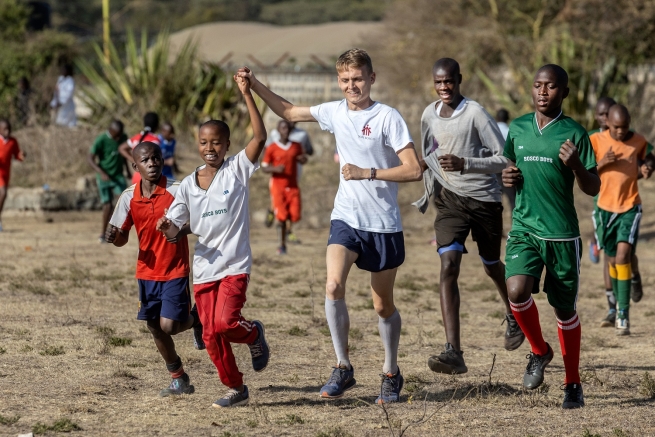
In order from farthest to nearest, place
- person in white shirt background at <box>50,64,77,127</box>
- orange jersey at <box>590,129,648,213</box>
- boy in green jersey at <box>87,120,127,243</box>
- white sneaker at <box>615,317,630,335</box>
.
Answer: person in white shirt background at <box>50,64,77,127</box> < boy in green jersey at <box>87,120,127,243</box> < orange jersey at <box>590,129,648,213</box> < white sneaker at <box>615,317,630,335</box>

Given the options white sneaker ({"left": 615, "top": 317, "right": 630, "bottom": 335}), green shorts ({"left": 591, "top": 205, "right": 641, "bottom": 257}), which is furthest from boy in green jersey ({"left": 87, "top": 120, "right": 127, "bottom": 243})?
white sneaker ({"left": 615, "top": 317, "right": 630, "bottom": 335})

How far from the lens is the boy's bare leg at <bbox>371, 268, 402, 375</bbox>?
249 inches

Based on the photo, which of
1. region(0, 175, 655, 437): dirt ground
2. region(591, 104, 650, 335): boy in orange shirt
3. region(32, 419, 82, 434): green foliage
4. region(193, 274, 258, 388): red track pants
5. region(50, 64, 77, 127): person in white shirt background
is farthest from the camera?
region(50, 64, 77, 127): person in white shirt background

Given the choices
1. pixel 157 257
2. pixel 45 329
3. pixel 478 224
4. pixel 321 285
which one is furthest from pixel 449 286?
pixel 321 285

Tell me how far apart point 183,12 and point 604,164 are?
87754 mm

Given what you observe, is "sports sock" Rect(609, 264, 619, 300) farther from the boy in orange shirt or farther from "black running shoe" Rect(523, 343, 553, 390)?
"black running shoe" Rect(523, 343, 553, 390)

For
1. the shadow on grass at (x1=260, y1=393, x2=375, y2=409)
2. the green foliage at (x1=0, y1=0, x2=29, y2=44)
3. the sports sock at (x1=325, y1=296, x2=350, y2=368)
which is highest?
the green foliage at (x1=0, y1=0, x2=29, y2=44)

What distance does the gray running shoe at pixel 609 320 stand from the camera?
972 cm

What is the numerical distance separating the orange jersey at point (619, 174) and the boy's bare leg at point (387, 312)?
3705 mm

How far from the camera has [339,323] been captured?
6352 mm

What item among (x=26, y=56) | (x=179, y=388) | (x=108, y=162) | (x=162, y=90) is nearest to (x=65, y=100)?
(x=162, y=90)

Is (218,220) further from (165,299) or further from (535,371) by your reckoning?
(535,371)

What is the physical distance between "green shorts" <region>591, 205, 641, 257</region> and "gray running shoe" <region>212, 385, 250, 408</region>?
14.6ft

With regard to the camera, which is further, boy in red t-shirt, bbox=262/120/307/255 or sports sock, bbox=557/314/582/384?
boy in red t-shirt, bbox=262/120/307/255
